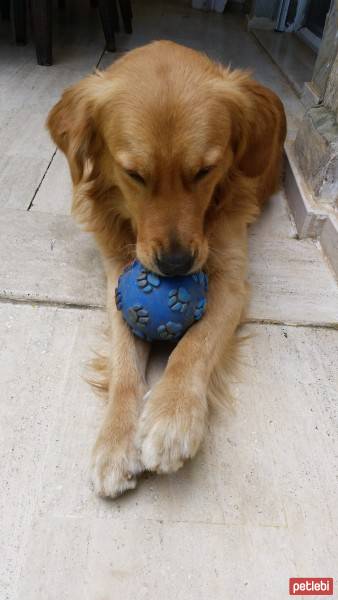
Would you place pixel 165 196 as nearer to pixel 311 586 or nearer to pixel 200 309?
pixel 200 309

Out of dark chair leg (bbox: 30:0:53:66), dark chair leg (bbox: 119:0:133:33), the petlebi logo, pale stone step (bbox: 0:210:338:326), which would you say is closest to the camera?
the petlebi logo

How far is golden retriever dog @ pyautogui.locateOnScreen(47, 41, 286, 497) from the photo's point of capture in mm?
1456

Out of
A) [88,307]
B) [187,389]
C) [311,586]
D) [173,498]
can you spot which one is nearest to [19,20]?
[88,307]

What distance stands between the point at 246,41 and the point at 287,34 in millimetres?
667

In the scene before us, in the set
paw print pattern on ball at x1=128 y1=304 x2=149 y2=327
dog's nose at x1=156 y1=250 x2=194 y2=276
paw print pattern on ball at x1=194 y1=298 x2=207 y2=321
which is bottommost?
paw print pattern on ball at x1=194 y1=298 x2=207 y2=321

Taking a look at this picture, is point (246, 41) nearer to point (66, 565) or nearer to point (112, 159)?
point (112, 159)

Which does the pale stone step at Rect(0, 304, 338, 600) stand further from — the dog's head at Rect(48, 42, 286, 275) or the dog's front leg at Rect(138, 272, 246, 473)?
the dog's head at Rect(48, 42, 286, 275)

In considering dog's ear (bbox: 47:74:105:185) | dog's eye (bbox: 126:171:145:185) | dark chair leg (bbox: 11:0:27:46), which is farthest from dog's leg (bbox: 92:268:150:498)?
dark chair leg (bbox: 11:0:27:46)

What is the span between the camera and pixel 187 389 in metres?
1.54

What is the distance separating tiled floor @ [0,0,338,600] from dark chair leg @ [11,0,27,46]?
9.27ft

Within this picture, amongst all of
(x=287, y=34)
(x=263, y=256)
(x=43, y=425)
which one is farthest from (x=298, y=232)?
(x=287, y=34)

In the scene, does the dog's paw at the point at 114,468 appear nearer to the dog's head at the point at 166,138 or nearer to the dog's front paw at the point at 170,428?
the dog's front paw at the point at 170,428

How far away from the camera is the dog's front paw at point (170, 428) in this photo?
138cm

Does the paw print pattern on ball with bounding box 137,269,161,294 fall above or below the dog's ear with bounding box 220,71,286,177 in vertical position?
below
